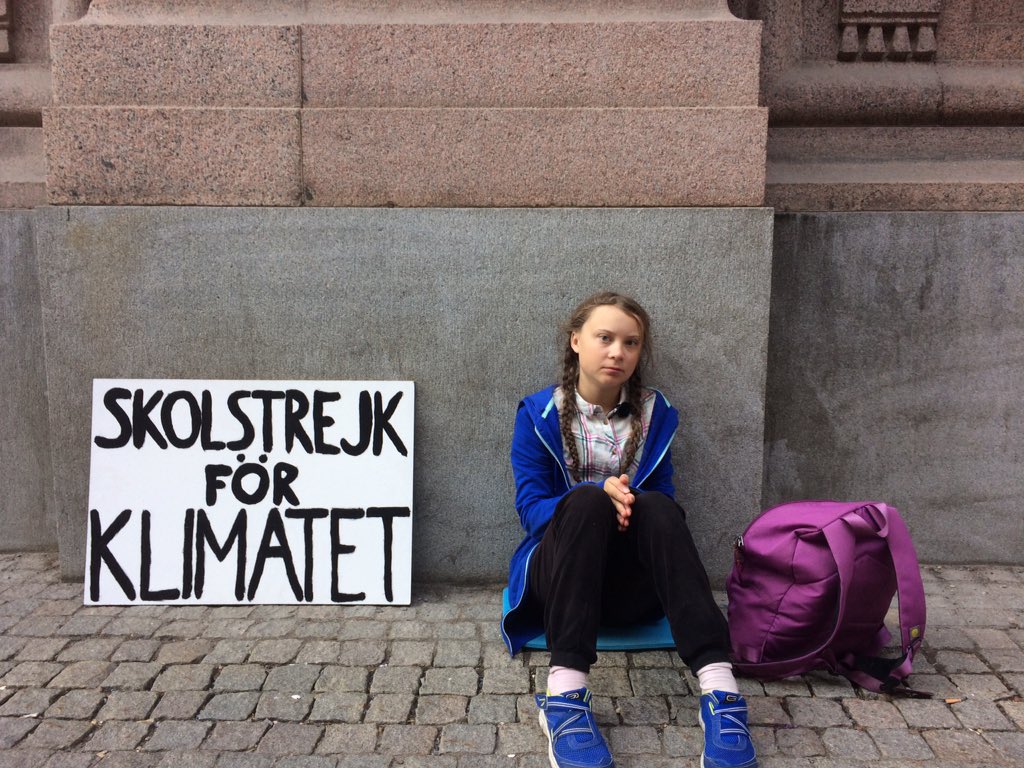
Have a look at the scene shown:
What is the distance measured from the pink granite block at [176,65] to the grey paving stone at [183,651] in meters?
2.17

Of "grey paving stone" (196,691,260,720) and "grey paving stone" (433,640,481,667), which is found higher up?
"grey paving stone" (433,640,481,667)

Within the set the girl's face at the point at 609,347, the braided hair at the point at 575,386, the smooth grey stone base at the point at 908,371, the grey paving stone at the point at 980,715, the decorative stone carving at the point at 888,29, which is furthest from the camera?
the decorative stone carving at the point at 888,29

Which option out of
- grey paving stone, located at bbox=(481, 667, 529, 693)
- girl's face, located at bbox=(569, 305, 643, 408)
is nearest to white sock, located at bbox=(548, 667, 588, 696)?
grey paving stone, located at bbox=(481, 667, 529, 693)

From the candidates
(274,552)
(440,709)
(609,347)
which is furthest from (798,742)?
(274,552)

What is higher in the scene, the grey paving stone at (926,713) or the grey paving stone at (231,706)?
the grey paving stone at (926,713)

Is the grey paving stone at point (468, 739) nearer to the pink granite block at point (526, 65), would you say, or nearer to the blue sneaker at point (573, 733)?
the blue sneaker at point (573, 733)

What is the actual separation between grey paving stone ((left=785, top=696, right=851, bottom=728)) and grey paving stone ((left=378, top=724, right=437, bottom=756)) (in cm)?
112

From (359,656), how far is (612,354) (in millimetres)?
1396

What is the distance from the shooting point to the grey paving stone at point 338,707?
2455 millimetres

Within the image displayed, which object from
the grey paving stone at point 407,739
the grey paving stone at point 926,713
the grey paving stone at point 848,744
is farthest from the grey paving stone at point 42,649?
the grey paving stone at point 926,713

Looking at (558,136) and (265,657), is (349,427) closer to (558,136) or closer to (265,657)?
(265,657)

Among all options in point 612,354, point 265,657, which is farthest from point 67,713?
point 612,354

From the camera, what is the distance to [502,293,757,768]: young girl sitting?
91.2 inches

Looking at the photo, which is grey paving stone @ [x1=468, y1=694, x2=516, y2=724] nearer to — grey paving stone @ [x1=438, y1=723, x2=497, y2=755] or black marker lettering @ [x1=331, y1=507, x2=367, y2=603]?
grey paving stone @ [x1=438, y1=723, x2=497, y2=755]
